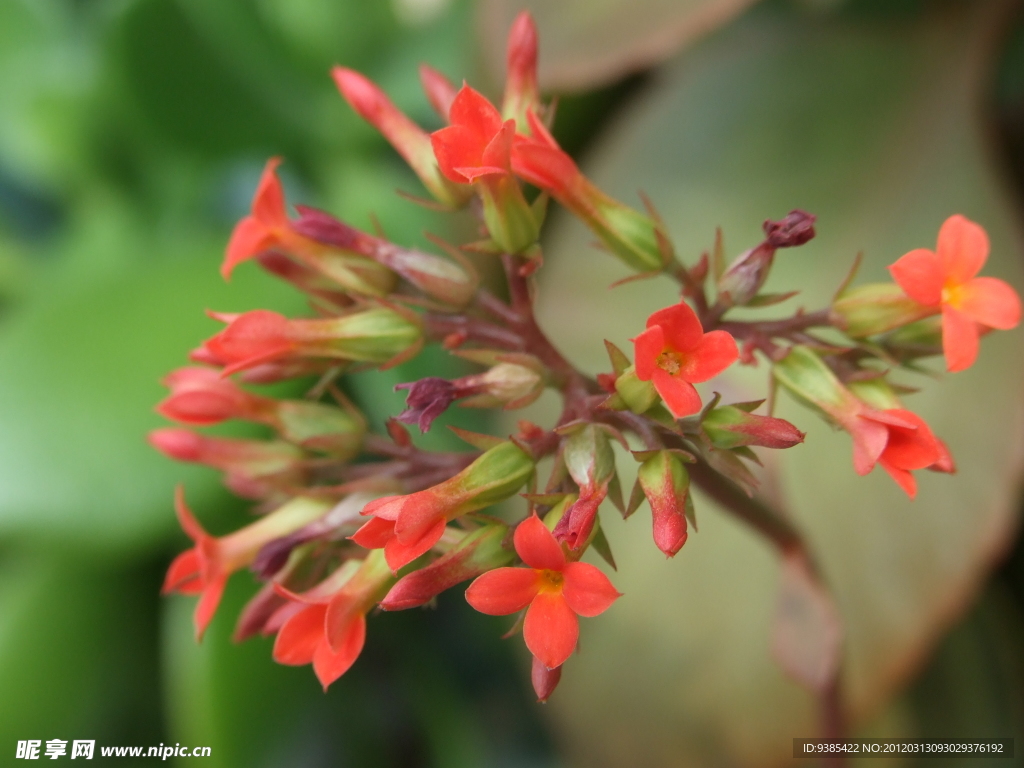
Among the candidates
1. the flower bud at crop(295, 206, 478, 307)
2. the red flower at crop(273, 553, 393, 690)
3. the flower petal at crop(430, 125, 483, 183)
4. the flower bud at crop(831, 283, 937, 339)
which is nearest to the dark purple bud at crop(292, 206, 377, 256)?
the flower bud at crop(295, 206, 478, 307)

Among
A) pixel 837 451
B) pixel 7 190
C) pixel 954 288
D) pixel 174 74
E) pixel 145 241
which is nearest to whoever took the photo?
pixel 954 288

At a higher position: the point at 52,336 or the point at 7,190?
the point at 7,190

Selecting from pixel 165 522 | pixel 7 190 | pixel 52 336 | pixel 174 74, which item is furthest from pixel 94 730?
pixel 7 190

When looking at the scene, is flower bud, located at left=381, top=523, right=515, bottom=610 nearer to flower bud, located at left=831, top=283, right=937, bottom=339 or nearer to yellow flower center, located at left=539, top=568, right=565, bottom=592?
yellow flower center, located at left=539, top=568, right=565, bottom=592

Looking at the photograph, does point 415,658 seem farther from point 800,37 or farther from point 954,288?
point 800,37

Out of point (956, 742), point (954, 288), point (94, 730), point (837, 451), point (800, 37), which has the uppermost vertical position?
point (800, 37)
